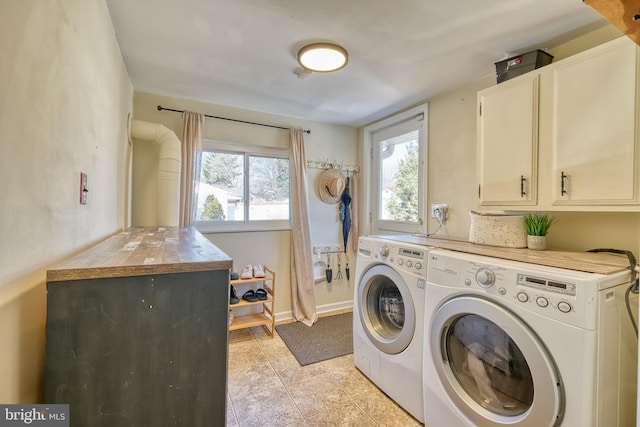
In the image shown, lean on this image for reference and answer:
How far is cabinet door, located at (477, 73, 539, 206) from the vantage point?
1.54m

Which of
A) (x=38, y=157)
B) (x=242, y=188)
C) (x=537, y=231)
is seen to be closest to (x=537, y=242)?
(x=537, y=231)

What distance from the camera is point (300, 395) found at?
181cm

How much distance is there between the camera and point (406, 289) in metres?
1.63

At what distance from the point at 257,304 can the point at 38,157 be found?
7.51 ft

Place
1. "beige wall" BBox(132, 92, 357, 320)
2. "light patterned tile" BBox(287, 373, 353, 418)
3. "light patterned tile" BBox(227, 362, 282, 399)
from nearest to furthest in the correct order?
"light patterned tile" BBox(287, 373, 353, 418) → "light patterned tile" BBox(227, 362, 282, 399) → "beige wall" BBox(132, 92, 357, 320)

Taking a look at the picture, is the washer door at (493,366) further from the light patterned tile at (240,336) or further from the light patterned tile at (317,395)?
the light patterned tile at (240,336)

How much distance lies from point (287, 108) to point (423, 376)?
2523 millimetres

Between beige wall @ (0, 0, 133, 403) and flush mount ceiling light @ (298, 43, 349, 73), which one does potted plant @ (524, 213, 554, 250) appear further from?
beige wall @ (0, 0, 133, 403)

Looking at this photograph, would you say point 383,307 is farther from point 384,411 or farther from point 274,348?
point 274,348

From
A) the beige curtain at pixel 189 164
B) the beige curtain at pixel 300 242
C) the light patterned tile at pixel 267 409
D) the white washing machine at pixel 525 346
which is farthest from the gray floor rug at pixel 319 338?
the beige curtain at pixel 189 164

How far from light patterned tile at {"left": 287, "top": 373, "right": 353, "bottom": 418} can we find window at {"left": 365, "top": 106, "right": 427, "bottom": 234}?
1.57 metres

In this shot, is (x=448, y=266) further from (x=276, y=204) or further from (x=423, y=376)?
(x=276, y=204)

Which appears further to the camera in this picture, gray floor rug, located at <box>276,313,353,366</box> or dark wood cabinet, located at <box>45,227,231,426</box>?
gray floor rug, located at <box>276,313,353,366</box>

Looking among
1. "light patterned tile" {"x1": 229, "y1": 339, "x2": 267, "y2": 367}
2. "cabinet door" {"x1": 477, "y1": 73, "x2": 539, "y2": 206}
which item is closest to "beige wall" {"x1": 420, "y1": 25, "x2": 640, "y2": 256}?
"cabinet door" {"x1": 477, "y1": 73, "x2": 539, "y2": 206}
